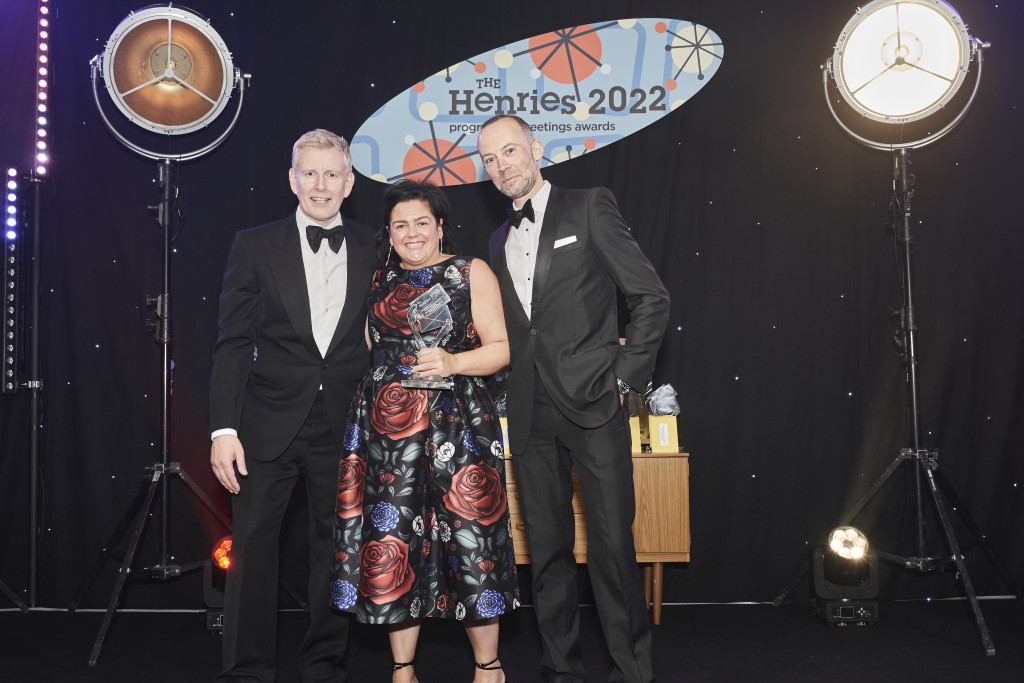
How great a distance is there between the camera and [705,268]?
169 inches

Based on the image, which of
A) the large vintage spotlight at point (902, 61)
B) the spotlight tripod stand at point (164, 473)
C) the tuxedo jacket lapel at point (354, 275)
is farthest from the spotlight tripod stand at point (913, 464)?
the spotlight tripod stand at point (164, 473)

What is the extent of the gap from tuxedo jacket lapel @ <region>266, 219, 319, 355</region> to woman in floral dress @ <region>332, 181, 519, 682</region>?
9.2 inches

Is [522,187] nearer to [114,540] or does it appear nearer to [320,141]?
[320,141]

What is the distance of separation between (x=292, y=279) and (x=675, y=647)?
88.3 inches

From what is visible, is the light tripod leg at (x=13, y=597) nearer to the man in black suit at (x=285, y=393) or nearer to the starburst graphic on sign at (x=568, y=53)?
the man in black suit at (x=285, y=393)

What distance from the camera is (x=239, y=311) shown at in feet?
9.36

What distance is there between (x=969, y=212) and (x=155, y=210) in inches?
164

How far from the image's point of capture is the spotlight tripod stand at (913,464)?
3795mm

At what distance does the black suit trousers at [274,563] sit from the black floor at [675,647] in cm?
33

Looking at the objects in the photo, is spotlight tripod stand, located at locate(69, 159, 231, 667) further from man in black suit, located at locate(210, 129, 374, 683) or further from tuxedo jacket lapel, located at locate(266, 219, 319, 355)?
tuxedo jacket lapel, located at locate(266, 219, 319, 355)

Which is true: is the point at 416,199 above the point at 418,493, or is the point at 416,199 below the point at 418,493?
above

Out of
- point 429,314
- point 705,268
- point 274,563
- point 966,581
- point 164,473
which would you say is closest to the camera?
point 429,314

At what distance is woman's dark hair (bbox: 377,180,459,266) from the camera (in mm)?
2793

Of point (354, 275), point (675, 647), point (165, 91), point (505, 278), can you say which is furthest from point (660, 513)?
point (165, 91)
